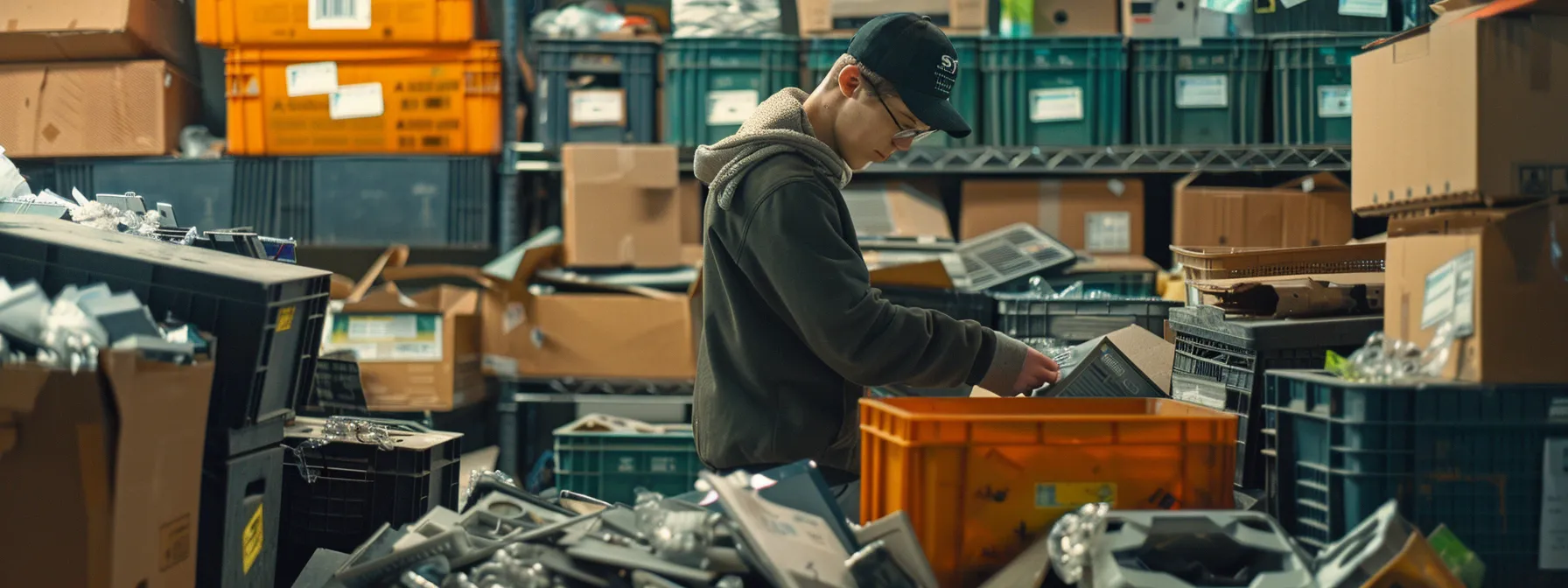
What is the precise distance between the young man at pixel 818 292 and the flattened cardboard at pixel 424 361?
258cm

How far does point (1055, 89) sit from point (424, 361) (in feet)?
8.29

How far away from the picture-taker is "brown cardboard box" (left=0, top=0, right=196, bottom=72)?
15.1 ft

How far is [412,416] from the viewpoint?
464 cm

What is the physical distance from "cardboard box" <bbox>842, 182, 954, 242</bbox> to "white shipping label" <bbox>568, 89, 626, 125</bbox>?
91 cm

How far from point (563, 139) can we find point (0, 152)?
2.43m

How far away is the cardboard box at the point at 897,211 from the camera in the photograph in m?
4.57

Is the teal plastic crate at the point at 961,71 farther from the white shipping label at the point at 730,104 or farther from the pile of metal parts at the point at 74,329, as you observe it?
the pile of metal parts at the point at 74,329

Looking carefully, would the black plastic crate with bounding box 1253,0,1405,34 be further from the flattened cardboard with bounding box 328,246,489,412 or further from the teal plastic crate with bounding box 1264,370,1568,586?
the teal plastic crate with bounding box 1264,370,1568,586

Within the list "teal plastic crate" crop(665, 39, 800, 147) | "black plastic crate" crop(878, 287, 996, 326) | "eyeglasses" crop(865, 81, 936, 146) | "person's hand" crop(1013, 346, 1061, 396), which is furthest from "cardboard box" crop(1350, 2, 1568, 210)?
"teal plastic crate" crop(665, 39, 800, 147)

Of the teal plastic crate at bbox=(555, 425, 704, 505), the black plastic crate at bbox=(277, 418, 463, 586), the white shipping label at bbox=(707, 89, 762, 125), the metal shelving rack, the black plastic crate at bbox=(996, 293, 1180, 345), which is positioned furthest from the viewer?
the white shipping label at bbox=(707, 89, 762, 125)

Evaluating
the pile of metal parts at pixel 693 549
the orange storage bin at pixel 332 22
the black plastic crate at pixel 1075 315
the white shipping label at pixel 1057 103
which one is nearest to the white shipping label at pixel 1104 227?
the white shipping label at pixel 1057 103

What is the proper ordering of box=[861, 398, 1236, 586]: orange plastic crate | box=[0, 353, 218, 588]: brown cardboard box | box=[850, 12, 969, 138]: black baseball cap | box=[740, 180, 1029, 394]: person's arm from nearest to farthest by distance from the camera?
1. box=[0, 353, 218, 588]: brown cardboard box
2. box=[861, 398, 1236, 586]: orange plastic crate
3. box=[740, 180, 1029, 394]: person's arm
4. box=[850, 12, 969, 138]: black baseball cap

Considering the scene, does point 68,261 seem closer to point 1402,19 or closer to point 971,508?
point 971,508

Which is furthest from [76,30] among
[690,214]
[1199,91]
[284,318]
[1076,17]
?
[1199,91]
